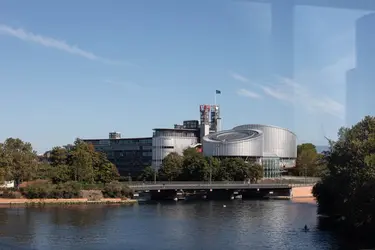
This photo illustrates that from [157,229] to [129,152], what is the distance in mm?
52890

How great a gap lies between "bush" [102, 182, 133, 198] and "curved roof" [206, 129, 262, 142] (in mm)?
26372

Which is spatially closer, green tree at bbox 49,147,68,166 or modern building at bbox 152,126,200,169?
green tree at bbox 49,147,68,166

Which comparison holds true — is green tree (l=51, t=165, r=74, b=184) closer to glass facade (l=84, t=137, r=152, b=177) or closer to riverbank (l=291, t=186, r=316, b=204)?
riverbank (l=291, t=186, r=316, b=204)

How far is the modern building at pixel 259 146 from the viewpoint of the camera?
67125 millimetres

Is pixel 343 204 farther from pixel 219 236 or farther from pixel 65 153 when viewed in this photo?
pixel 65 153

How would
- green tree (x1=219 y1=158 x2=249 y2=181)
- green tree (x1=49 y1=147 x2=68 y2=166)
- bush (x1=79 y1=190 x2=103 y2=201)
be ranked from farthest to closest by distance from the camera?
green tree (x1=219 y1=158 x2=249 y2=181), green tree (x1=49 y1=147 x2=68 y2=166), bush (x1=79 y1=190 x2=103 y2=201)

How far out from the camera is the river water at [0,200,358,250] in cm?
2035

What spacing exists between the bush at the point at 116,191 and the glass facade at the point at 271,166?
27512 mm

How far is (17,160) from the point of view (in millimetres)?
40781

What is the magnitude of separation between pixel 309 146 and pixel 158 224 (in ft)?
172

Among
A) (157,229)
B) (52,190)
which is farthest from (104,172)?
A: (157,229)

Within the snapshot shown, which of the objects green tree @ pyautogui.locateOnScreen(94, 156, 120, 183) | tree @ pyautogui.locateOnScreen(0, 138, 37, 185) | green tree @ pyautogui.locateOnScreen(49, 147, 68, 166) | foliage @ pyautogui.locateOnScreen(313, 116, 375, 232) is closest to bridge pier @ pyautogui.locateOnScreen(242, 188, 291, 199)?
green tree @ pyautogui.locateOnScreen(94, 156, 120, 183)

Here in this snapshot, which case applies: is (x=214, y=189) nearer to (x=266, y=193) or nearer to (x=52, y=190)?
(x=266, y=193)

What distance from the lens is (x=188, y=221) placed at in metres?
28.7
